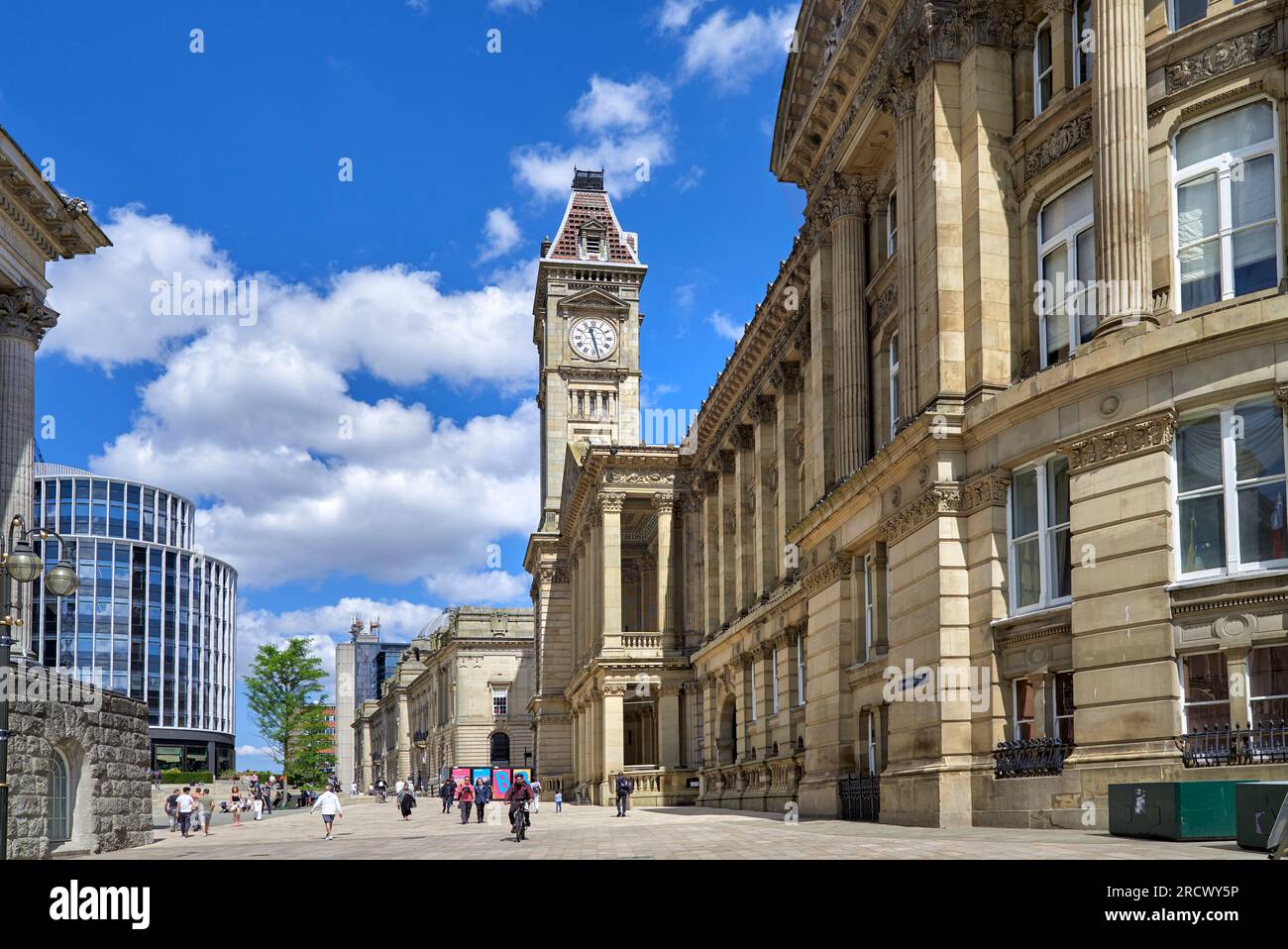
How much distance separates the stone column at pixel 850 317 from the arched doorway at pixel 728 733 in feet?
86.6

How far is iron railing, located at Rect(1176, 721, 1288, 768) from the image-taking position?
62.8 ft

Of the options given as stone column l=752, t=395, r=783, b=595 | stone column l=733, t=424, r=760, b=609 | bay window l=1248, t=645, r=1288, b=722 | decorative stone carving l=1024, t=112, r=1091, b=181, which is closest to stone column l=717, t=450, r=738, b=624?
stone column l=733, t=424, r=760, b=609

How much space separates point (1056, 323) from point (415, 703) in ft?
484

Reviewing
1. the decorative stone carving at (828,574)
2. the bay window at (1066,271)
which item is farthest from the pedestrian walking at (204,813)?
the bay window at (1066,271)

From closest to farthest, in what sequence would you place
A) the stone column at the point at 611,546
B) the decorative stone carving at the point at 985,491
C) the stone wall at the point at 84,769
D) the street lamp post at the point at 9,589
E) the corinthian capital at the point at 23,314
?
the street lamp post at the point at 9,589 < the decorative stone carving at the point at 985,491 < the stone wall at the point at 84,769 < the corinthian capital at the point at 23,314 < the stone column at the point at 611,546

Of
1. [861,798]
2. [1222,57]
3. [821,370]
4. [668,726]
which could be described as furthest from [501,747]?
[1222,57]

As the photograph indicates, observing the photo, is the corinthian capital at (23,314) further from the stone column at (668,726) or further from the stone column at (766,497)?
the stone column at (668,726)

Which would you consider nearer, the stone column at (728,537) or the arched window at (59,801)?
the arched window at (59,801)

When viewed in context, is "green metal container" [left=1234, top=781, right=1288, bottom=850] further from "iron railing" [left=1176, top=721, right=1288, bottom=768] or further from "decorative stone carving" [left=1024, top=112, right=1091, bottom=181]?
"decorative stone carving" [left=1024, top=112, right=1091, bottom=181]

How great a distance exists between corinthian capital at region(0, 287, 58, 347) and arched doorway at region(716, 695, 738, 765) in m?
31.9

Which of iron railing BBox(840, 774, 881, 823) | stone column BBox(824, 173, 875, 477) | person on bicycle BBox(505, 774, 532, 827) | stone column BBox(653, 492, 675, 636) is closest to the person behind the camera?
iron railing BBox(840, 774, 881, 823)

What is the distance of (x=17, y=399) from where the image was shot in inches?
1457

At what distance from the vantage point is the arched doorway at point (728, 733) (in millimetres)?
58591

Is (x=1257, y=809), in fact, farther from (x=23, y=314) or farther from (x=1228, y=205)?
(x=23, y=314)
